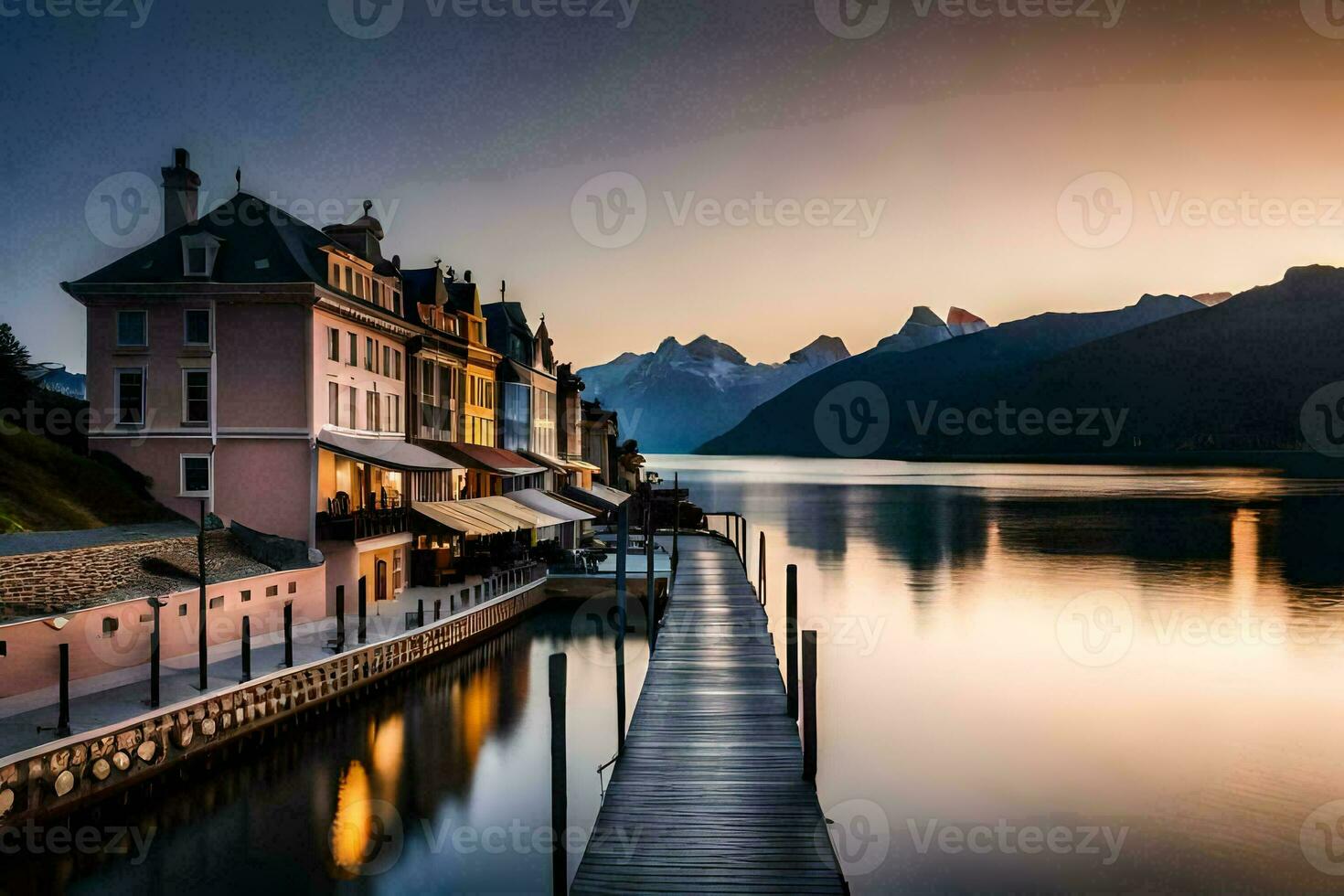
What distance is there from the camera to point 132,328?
33500 millimetres

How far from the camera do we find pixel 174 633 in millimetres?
24484

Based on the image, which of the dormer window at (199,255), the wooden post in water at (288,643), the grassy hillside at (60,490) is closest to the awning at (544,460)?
the dormer window at (199,255)

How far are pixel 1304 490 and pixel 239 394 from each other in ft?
609

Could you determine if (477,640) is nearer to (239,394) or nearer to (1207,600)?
(239,394)

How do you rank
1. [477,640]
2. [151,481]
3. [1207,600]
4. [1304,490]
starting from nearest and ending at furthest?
[151,481] < [477,640] < [1207,600] < [1304,490]

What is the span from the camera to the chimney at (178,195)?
121 ft

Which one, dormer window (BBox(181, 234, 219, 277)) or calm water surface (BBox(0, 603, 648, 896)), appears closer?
calm water surface (BBox(0, 603, 648, 896))

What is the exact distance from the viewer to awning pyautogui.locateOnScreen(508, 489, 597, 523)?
162 feet

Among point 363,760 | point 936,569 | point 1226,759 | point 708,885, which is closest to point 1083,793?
point 1226,759

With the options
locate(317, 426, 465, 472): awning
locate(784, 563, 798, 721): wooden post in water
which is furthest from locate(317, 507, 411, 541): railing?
locate(784, 563, 798, 721): wooden post in water

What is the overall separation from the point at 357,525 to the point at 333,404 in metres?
4.92

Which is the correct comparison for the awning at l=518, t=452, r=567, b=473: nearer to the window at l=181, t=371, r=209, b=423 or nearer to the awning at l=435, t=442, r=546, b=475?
the awning at l=435, t=442, r=546, b=475

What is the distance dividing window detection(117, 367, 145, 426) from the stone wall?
6934 mm

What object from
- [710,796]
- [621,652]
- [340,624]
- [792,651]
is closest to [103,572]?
[340,624]
